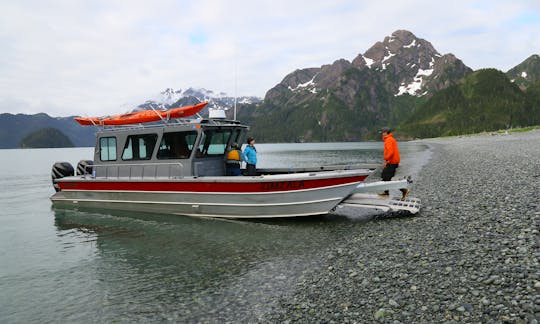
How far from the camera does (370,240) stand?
10.6m

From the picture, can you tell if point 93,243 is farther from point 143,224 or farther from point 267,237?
point 267,237

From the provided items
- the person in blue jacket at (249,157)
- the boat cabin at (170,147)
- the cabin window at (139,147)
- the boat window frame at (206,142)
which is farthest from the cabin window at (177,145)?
the person in blue jacket at (249,157)

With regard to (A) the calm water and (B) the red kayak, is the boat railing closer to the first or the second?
(A) the calm water

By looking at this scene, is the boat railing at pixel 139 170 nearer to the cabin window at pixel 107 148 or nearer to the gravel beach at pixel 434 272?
the cabin window at pixel 107 148

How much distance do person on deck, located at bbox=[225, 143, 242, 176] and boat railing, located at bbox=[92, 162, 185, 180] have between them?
205 cm

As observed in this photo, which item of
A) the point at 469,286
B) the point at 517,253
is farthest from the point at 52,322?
the point at 517,253

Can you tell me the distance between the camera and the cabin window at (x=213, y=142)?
15.5 metres

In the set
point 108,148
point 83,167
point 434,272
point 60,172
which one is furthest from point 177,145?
point 434,272

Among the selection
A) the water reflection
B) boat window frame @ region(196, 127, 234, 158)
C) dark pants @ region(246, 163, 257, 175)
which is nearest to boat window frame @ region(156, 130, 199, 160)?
boat window frame @ region(196, 127, 234, 158)

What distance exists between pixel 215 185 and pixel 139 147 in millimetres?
4881

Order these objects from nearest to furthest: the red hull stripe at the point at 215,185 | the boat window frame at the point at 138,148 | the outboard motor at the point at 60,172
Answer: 1. the red hull stripe at the point at 215,185
2. the boat window frame at the point at 138,148
3. the outboard motor at the point at 60,172

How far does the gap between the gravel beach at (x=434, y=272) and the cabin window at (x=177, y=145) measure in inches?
302

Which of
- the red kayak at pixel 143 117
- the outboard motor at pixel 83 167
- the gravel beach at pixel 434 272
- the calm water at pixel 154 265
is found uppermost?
the red kayak at pixel 143 117

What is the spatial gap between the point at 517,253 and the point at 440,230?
9.58 ft
